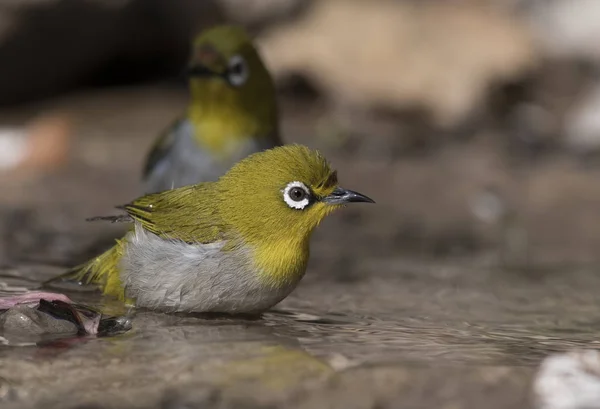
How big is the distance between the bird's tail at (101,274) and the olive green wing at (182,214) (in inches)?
8.5

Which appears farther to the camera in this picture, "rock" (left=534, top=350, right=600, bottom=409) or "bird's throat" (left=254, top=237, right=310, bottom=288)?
"bird's throat" (left=254, top=237, right=310, bottom=288)

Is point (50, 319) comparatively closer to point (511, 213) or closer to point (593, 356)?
point (593, 356)

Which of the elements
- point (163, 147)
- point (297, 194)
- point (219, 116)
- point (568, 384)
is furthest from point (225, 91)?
point (568, 384)

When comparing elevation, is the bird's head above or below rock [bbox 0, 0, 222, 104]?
below

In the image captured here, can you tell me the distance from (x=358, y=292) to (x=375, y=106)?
5003 millimetres

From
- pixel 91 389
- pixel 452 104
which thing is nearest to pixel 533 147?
pixel 452 104

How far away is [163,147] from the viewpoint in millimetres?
7254

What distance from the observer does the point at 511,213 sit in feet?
28.5

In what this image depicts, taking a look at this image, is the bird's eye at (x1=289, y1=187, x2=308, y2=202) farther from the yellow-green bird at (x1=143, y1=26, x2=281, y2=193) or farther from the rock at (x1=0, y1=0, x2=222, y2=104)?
the rock at (x1=0, y1=0, x2=222, y2=104)

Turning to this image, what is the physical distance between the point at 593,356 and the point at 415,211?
4.55m

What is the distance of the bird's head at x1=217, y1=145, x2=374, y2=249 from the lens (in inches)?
199

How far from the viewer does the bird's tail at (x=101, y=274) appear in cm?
551

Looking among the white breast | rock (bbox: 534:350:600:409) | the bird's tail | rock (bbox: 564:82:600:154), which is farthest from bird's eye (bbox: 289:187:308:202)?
rock (bbox: 564:82:600:154)

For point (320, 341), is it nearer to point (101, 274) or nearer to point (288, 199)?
point (288, 199)
